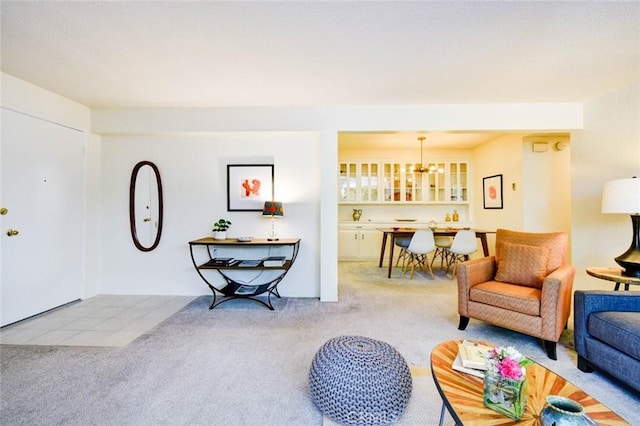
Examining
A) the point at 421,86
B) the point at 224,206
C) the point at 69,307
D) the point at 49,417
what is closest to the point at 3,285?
the point at 69,307

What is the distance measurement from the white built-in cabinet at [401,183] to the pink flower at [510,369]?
5042 millimetres

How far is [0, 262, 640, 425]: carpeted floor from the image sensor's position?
1.51 meters

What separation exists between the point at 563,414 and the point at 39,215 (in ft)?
14.0

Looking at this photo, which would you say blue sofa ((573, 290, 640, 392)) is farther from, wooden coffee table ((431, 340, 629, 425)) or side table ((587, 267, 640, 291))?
wooden coffee table ((431, 340, 629, 425))

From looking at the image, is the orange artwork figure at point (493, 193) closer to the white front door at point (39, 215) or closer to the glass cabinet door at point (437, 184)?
the glass cabinet door at point (437, 184)

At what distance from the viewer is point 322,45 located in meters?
2.07

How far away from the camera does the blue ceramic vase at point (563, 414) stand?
2.83ft

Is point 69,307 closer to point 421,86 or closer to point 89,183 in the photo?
point 89,183

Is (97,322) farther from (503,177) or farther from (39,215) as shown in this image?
(503,177)

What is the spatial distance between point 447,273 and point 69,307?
525 cm

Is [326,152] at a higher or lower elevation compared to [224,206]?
higher

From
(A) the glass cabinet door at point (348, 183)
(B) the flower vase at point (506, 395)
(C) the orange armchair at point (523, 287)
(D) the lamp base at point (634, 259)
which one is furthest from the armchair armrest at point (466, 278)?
(A) the glass cabinet door at point (348, 183)

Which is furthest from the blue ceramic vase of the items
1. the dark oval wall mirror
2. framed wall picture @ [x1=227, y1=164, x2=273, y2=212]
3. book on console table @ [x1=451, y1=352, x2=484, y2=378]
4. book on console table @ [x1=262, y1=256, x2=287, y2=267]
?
the dark oval wall mirror

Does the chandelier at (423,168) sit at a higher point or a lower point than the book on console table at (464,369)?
higher
